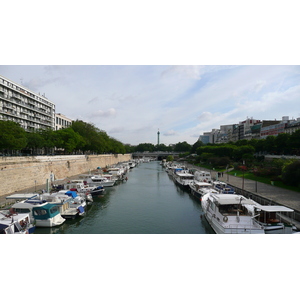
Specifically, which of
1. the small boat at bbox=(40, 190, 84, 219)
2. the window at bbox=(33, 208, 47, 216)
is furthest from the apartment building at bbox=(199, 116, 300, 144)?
the window at bbox=(33, 208, 47, 216)

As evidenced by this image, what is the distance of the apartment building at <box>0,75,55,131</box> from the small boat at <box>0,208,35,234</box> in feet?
154

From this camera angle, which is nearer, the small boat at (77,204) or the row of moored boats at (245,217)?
the row of moored boats at (245,217)

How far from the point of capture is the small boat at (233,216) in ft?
54.6

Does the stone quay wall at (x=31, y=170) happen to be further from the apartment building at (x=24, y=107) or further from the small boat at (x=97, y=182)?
the apartment building at (x=24, y=107)

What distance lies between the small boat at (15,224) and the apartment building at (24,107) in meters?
46.8

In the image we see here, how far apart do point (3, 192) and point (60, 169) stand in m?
19.6

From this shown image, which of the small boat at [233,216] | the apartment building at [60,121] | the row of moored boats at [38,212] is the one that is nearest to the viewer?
the small boat at [233,216]

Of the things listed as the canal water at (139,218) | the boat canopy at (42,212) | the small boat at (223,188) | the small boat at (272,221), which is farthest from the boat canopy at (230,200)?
the boat canopy at (42,212)

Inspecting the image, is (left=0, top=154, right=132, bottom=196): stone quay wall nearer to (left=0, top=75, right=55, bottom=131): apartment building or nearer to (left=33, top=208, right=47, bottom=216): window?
(left=33, top=208, right=47, bottom=216): window

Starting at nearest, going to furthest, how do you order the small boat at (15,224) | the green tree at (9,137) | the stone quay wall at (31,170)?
the small boat at (15,224), the stone quay wall at (31,170), the green tree at (9,137)

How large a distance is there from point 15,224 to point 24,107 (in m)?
65.7

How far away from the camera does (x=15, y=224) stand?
55.0 ft

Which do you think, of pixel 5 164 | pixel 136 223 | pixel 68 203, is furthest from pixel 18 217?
pixel 5 164

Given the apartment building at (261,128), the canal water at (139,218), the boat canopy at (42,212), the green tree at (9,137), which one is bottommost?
the canal water at (139,218)
